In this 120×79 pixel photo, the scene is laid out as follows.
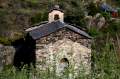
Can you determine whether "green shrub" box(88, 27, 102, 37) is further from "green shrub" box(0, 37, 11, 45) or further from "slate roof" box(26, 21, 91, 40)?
"green shrub" box(0, 37, 11, 45)

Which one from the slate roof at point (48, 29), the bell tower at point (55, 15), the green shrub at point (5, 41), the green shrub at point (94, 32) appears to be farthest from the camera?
the green shrub at point (94, 32)

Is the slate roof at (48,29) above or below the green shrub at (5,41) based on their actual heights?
above

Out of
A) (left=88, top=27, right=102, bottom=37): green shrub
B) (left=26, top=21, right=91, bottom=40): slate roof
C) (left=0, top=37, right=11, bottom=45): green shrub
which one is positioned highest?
(left=26, top=21, right=91, bottom=40): slate roof

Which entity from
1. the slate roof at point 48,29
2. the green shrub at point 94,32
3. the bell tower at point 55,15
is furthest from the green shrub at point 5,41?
the green shrub at point 94,32

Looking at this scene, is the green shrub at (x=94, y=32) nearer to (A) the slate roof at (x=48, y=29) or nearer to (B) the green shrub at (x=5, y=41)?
(A) the slate roof at (x=48, y=29)

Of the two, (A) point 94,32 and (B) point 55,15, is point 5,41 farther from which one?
(A) point 94,32

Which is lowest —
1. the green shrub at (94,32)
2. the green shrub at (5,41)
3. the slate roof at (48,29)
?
the green shrub at (94,32)

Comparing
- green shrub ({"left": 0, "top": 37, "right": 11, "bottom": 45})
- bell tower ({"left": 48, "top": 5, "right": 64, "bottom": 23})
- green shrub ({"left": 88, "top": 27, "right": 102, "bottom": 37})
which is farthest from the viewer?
green shrub ({"left": 88, "top": 27, "right": 102, "bottom": 37})

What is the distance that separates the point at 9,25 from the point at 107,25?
7.85 metres

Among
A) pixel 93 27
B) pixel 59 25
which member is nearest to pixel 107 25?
pixel 93 27

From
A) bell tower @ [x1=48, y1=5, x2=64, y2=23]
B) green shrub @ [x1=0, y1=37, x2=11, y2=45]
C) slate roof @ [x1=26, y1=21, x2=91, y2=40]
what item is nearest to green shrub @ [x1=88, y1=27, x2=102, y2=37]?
bell tower @ [x1=48, y1=5, x2=64, y2=23]

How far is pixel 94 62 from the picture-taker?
6660 mm

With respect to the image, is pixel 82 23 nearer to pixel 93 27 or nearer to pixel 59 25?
pixel 93 27

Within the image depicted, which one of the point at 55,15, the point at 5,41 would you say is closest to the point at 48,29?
the point at 55,15
